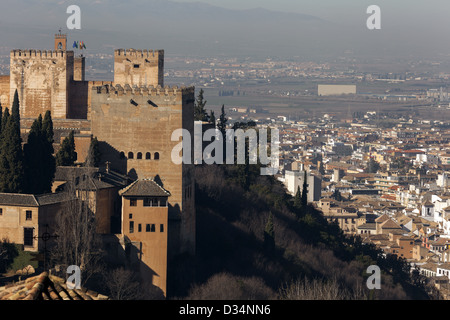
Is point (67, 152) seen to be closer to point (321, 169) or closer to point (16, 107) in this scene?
point (16, 107)

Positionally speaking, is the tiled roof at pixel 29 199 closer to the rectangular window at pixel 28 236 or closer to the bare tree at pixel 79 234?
the bare tree at pixel 79 234

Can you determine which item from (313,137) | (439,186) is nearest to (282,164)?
(439,186)

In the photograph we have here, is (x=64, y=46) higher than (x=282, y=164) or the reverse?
higher

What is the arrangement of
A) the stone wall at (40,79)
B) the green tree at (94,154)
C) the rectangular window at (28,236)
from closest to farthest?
the rectangular window at (28,236) → the green tree at (94,154) → the stone wall at (40,79)

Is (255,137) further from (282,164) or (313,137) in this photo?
(313,137)

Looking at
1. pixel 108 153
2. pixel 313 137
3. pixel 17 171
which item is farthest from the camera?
pixel 313 137

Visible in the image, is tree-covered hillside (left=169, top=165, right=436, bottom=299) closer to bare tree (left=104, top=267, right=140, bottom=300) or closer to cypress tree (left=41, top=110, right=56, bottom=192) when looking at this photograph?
bare tree (left=104, top=267, right=140, bottom=300)

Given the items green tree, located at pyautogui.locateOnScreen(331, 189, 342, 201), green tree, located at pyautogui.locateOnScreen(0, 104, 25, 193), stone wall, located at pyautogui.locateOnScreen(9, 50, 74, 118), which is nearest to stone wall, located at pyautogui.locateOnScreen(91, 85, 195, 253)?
green tree, located at pyautogui.locateOnScreen(0, 104, 25, 193)

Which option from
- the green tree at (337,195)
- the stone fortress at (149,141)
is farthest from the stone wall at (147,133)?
the green tree at (337,195)
